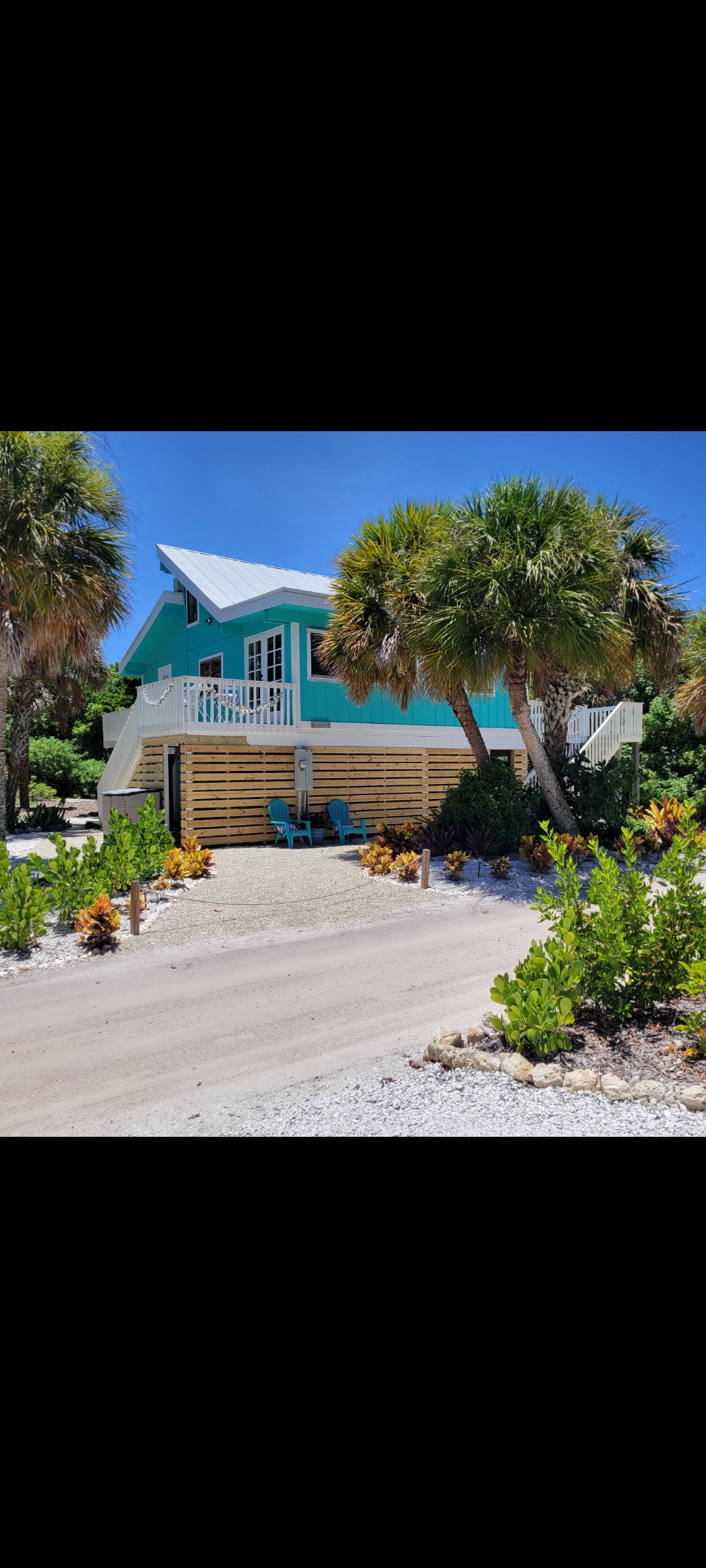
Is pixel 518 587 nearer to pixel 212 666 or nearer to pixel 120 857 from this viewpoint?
pixel 120 857

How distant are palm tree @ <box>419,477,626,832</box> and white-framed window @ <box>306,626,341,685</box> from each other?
150 inches

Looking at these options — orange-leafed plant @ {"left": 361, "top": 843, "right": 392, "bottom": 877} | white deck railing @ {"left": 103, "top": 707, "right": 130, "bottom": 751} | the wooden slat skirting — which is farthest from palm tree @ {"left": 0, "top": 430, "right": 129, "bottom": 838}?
white deck railing @ {"left": 103, "top": 707, "right": 130, "bottom": 751}

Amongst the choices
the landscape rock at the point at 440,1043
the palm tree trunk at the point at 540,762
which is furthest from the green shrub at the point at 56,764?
the landscape rock at the point at 440,1043

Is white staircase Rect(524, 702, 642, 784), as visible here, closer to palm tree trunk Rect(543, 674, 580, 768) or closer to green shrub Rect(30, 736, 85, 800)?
palm tree trunk Rect(543, 674, 580, 768)

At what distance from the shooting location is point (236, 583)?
1578 centimetres

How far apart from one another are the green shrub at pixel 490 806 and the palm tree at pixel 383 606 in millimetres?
512

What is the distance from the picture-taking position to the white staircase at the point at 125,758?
47.2 ft

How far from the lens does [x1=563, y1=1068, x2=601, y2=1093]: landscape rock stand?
11.1 ft

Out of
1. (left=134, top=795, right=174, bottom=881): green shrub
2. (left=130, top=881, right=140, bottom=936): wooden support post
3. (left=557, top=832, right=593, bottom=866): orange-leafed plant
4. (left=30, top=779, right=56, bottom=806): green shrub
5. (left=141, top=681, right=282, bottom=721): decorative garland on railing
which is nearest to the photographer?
(left=130, top=881, right=140, bottom=936): wooden support post

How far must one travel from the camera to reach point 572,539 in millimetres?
10164

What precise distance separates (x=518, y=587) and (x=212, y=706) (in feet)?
18.1
